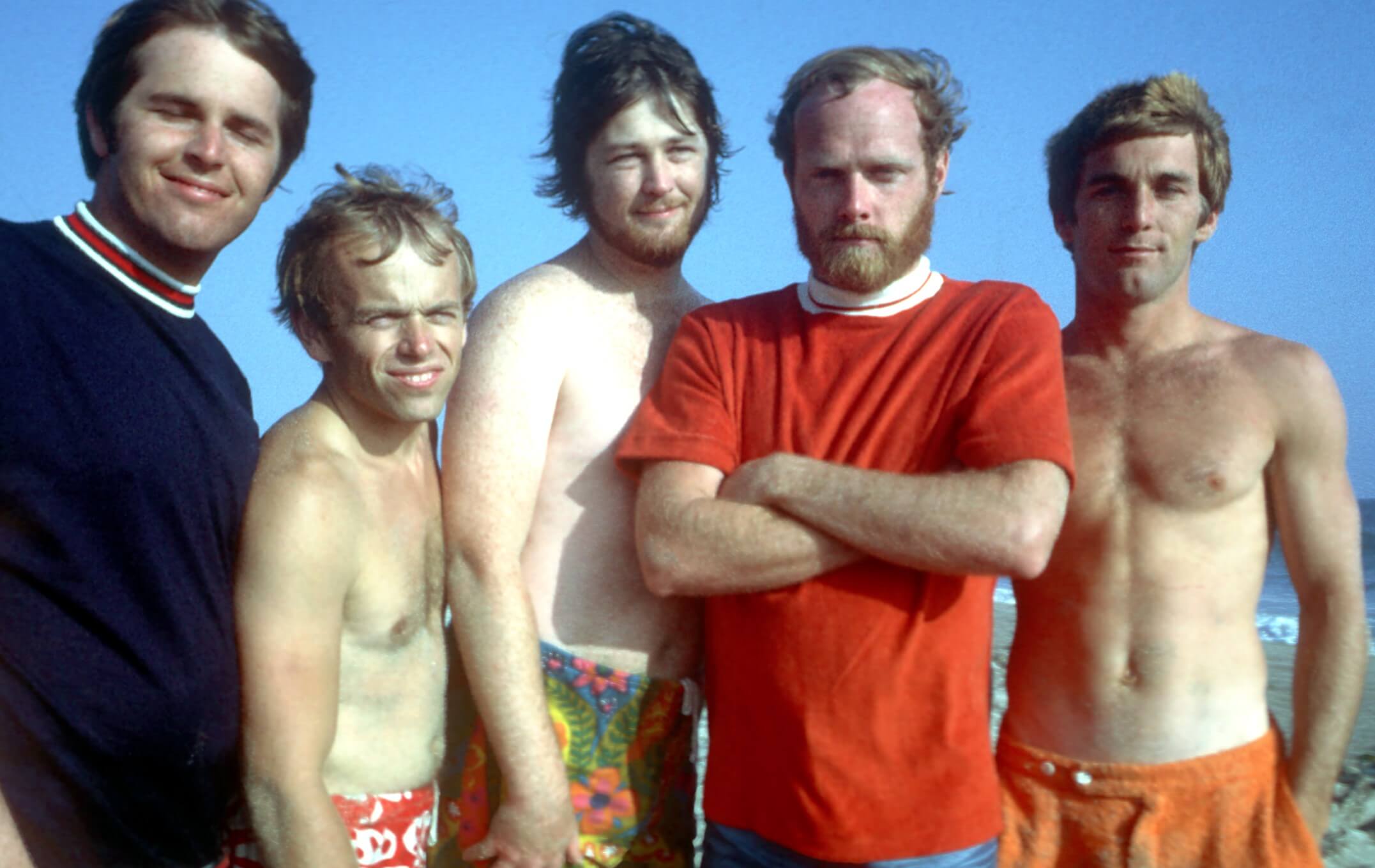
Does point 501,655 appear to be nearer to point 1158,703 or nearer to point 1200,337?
point 1158,703

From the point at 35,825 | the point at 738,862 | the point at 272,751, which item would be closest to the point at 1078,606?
the point at 738,862

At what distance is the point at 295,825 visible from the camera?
2465mm

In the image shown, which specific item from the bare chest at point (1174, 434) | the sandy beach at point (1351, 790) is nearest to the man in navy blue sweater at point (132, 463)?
the sandy beach at point (1351, 790)

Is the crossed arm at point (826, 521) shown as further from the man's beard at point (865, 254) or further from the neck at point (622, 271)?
the neck at point (622, 271)

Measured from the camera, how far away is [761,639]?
270 cm

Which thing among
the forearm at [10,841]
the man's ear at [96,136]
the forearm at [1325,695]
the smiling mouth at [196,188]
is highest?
the man's ear at [96,136]

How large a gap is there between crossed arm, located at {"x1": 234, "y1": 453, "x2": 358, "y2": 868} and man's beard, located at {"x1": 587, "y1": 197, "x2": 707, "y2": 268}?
1218 millimetres

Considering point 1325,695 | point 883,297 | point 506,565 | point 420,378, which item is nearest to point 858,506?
point 883,297

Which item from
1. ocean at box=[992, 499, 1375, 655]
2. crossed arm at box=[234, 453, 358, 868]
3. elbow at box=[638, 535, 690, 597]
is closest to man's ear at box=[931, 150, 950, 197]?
elbow at box=[638, 535, 690, 597]

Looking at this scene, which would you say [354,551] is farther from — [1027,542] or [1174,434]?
[1174,434]

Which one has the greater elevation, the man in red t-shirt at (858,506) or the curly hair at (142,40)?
the curly hair at (142,40)

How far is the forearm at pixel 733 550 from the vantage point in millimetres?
2617

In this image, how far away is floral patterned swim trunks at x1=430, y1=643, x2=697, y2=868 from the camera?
2.93m

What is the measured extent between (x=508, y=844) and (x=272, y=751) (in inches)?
26.4
